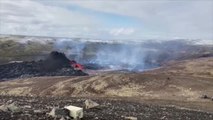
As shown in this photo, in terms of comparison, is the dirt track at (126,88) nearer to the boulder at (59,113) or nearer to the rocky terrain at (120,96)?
the rocky terrain at (120,96)

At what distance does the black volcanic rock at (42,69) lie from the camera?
83.2 metres

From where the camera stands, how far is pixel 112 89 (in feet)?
160

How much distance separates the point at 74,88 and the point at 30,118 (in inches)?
1097

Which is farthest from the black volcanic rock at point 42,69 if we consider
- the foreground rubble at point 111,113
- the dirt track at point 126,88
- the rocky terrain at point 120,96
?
the foreground rubble at point 111,113

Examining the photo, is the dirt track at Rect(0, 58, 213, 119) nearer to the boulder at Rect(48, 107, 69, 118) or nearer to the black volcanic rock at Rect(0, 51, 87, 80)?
the boulder at Rect(48, 107, 69, 118)

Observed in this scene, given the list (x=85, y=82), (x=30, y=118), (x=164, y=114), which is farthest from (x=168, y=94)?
(x=30, y=118)

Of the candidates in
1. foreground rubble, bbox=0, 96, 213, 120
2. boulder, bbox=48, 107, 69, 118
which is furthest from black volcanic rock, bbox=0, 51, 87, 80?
boulder, bbox=48, 107, 69, 118

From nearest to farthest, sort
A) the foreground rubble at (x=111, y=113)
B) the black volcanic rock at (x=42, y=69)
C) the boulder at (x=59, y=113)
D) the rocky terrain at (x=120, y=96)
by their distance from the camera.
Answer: the boulder at (x=59, y=113) → the foreground rubble at (x=111, y=113) → the rocky terrain at (x=120, y=96) → the black volcanic rock at (x=42, y=69)

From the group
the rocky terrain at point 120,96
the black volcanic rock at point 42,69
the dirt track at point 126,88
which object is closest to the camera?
the rocky terrain at point 120,96

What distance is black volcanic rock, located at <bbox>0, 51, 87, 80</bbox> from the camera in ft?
273

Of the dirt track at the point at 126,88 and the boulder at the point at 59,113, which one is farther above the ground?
the boulder at the point at 59,113

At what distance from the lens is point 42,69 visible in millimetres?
86875

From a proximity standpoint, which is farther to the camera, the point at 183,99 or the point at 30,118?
the point at 183,99

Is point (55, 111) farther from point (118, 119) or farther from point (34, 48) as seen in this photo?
point (34, 48)
